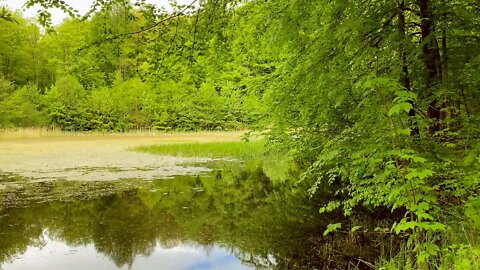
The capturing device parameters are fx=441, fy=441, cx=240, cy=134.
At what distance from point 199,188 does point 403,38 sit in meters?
8.05

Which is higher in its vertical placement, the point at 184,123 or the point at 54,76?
the point at 54,76

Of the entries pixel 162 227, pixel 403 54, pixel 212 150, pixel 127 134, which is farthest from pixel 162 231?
pixel 127 134

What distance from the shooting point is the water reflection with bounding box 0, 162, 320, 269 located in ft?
19.3

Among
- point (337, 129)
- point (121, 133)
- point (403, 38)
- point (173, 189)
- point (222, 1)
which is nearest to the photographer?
point (403, 38)

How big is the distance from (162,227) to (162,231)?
25cm

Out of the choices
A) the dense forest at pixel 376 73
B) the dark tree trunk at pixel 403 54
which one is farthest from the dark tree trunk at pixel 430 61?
the dark tree trunk at pixel 403 54

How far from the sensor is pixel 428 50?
140 inches

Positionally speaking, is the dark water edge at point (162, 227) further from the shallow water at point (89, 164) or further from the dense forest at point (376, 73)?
the dense forest at point (376, 73)

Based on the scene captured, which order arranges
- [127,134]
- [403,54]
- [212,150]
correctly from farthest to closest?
1. [127,134]
2. [212,150]
3. [403,54]

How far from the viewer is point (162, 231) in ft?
23.7

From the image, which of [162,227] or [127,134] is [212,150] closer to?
[162,227]

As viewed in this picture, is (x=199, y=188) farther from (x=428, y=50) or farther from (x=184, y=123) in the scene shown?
(x=184, y=123)

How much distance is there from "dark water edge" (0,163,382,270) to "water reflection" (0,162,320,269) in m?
0.01

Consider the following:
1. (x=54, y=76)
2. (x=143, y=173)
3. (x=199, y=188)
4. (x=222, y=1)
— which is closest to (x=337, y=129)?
(x=222, y=1)
